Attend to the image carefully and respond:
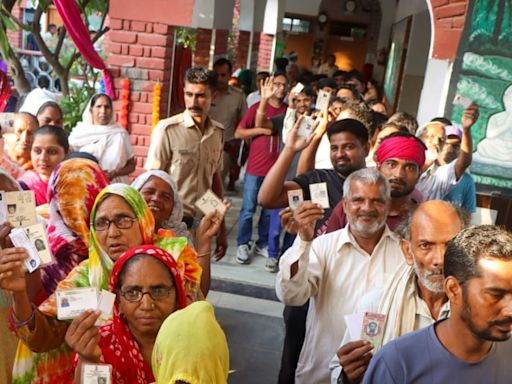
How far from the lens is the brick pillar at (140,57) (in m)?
5.25

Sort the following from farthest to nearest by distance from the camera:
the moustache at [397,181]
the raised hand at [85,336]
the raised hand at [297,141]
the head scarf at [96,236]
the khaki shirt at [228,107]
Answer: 1. the khaki shirt at [228,107]
2. the raised hand at [297,141]
3. the moustache at [397,181]
4. the head scarf at [96,236]
5. the raised hand at [85,336]

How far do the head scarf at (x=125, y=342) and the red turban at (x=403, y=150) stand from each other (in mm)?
1696

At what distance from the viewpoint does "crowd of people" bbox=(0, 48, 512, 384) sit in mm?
1524

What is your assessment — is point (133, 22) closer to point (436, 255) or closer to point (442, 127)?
point (442, 127)

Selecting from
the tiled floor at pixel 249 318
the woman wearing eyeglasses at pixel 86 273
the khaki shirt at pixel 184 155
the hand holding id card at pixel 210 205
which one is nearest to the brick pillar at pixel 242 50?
the tiled floor at pixel 249 318

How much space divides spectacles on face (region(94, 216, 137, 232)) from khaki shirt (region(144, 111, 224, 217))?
155 centimetres

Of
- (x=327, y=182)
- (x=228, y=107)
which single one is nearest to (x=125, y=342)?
(x=327, y=182)

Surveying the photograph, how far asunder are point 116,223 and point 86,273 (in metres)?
0.23

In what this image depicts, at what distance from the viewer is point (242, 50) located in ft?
38.8

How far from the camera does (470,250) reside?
1540 millimetres

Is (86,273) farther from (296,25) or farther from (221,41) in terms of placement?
(296,25)

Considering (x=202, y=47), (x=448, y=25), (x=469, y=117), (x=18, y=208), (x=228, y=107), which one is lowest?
(x=18, y=208)

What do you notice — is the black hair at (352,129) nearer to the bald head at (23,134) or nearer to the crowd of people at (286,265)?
the crowd of people at (286,265)

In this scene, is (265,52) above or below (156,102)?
above
